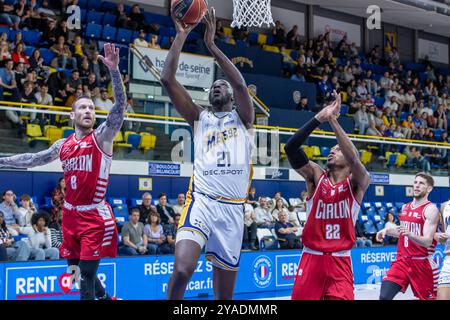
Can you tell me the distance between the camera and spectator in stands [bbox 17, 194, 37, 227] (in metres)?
12.3

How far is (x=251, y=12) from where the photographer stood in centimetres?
1391

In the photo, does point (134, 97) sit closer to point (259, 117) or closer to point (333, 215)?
point (259, 117)

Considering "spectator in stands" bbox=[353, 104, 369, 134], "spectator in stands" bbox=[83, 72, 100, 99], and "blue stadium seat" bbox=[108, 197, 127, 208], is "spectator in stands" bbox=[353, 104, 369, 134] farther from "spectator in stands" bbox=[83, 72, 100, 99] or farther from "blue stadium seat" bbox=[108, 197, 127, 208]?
"blue stadium seat" bbox=[108, 197, 127, 208]

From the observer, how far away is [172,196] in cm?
1722

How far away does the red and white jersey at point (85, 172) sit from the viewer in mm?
6820

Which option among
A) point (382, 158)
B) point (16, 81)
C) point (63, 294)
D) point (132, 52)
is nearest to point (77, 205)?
point (63, 294)

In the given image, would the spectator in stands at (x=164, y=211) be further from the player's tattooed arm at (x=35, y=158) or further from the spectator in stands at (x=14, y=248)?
the player's tattooed arm at (x=35, y=158)

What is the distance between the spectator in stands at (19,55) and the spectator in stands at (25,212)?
13.5 feet

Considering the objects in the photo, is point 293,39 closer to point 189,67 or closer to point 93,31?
point 189,67

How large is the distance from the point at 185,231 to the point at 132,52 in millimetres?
12522

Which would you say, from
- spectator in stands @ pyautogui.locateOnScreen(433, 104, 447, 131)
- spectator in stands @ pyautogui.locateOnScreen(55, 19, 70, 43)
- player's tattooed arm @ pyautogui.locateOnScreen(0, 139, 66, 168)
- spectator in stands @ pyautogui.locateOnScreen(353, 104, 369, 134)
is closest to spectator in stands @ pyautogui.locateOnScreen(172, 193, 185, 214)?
spectator in stands @ pyautogui.locateOnScreen(55, 19, 70, 43)

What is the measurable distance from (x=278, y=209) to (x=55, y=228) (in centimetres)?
570

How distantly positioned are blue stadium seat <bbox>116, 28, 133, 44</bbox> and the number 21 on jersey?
14.4 meters

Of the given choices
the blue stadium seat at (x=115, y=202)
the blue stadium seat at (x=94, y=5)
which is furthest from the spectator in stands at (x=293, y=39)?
the blue stadium seat at (x=115, y=202)
